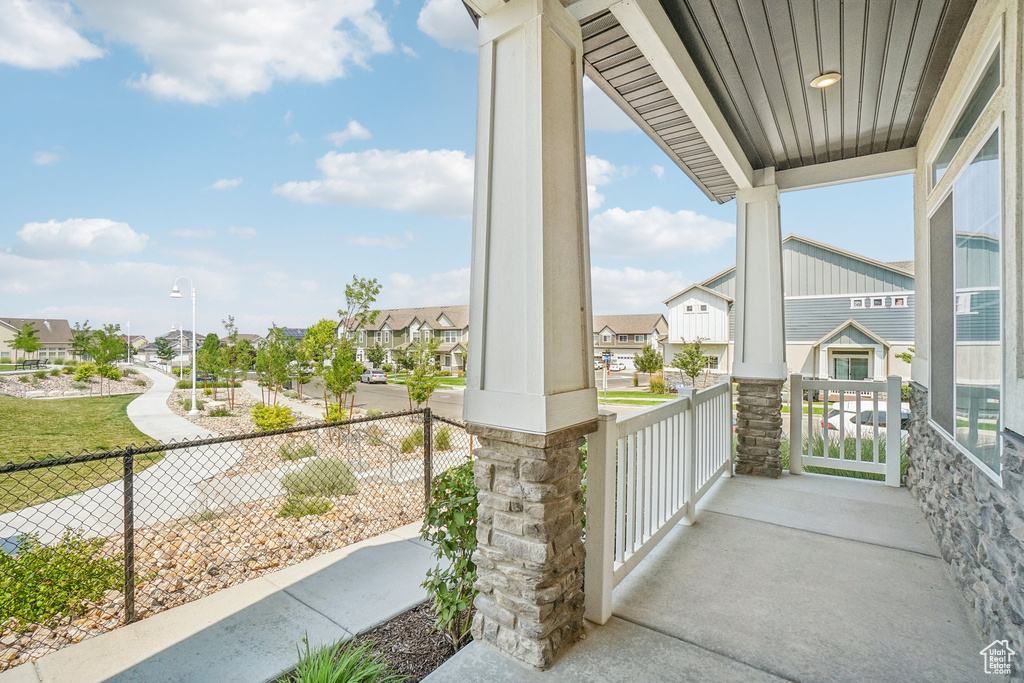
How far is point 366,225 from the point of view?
11609mm

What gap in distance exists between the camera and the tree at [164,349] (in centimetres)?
896

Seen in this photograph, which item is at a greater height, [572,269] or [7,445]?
[572,269]

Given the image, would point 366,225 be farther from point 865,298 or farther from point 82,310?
point 865,298

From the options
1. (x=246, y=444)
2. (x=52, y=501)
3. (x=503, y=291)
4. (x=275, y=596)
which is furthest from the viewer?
(x=246, y=444)

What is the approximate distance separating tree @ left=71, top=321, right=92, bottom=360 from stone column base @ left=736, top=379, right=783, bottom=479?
18.5 ft

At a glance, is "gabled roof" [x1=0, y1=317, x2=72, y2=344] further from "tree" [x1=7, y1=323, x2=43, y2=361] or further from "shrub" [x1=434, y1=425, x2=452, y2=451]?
"shrub" [x1=434, y1=425, x2=452, y2=451]

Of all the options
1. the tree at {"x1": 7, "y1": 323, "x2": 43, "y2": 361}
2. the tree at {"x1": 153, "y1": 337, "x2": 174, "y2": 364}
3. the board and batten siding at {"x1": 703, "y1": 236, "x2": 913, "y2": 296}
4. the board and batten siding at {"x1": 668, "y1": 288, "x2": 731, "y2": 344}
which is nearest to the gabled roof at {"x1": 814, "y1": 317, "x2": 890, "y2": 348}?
the board and batten siding at {"x1": 703, "y1": 236, "x2": 913, "y2": 296}

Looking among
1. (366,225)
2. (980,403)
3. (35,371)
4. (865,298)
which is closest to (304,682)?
(980,403)

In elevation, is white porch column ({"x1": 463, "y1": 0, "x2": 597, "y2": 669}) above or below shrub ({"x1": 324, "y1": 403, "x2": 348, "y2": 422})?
above

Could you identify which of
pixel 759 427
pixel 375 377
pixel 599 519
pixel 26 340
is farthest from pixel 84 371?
pixel 375 377

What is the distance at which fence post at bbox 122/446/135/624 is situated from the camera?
2.12 m

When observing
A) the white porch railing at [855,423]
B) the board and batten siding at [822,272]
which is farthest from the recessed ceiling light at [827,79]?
the board and batten siding at [822,272]

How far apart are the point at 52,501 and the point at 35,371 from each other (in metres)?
0.88

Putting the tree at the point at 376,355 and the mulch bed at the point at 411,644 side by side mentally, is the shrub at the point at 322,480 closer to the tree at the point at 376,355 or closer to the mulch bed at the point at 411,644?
the mulch bed at the point at 411,644
